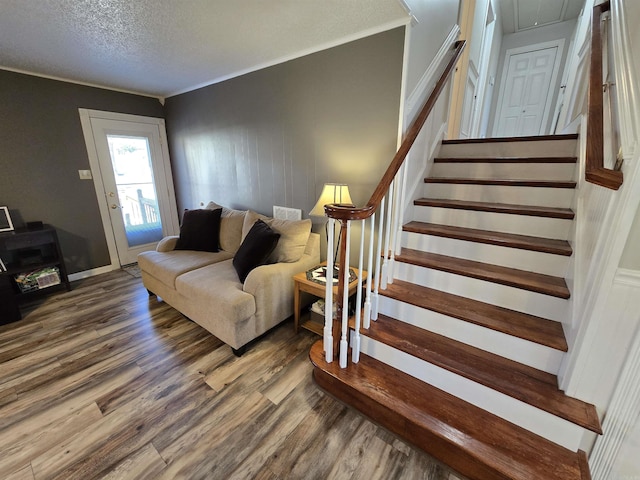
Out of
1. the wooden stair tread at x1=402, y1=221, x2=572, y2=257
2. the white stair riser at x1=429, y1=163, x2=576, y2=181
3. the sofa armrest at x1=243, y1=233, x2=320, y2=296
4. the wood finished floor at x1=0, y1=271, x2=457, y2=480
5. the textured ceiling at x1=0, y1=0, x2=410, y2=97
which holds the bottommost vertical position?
the wood finished floor at x1=0, y1=271, x2=457, y2=480

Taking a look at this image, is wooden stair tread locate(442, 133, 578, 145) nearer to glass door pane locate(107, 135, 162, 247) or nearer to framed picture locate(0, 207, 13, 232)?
glass door pane locate(107, 135, 162, 247)

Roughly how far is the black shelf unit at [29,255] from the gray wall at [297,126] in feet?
5.56

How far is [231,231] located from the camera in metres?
2.93

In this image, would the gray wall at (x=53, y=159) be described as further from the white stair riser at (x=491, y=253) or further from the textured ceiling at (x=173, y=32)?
the white stair riser at (x=491, y=253)

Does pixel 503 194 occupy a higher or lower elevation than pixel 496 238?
higher

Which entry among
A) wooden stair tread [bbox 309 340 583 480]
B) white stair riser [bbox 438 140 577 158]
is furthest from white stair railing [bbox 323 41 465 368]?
white stair riser [bbox 438 140 577 158]

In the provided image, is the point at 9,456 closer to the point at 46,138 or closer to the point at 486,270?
the point at 486,270

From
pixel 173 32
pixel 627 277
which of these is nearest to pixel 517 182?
pixel 627 277

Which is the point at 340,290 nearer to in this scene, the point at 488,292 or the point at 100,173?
the point at 488,292

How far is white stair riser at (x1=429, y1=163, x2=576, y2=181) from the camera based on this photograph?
1933mm

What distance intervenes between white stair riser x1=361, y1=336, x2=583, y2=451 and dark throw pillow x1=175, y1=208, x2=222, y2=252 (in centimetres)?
203

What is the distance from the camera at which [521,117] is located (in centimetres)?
457

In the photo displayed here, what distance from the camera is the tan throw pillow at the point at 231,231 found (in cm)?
289

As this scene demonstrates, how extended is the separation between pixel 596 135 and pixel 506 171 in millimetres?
1089
